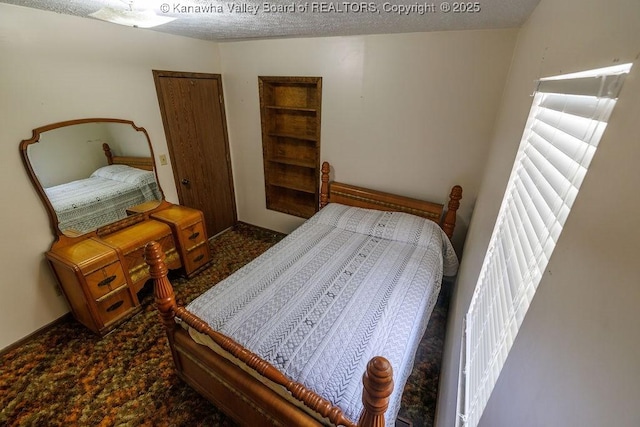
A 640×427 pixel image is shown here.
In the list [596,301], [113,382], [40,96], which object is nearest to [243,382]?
[113,382]

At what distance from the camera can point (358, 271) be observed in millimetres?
1916

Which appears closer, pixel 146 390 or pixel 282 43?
pixel 146 390

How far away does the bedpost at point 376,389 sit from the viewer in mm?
785

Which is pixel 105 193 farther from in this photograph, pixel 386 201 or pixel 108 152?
pixel 386 201

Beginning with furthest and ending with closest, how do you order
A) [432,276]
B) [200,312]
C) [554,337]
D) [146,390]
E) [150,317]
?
1. [150,317]
2. [432,276]
3. [146,390]
4. [200,312]
5. [554,337]

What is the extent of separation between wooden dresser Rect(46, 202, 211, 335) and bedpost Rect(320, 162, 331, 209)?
50.0 inches

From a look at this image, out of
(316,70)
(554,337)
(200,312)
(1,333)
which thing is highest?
(316,70)

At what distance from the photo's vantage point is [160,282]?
146 centimetres

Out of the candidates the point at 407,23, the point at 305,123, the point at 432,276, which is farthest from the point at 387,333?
the point at 305,123

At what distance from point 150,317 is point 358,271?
1.82 metres

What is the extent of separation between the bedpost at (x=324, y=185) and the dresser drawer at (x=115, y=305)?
6.37ft

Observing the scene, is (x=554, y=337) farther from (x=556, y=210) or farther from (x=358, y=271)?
(x=358, y=271)

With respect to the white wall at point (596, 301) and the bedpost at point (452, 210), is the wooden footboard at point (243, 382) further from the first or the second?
the bedpost at point (452, 210)

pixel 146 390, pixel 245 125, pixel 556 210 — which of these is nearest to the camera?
pixel 556 210
